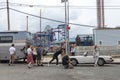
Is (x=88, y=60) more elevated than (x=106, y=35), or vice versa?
(x=106, y=35)

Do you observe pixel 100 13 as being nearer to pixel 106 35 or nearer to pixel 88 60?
pixel 106 35

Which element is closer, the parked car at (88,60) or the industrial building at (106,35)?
the parked car at (88,60)

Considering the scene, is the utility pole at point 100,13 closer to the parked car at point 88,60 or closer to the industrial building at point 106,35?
the industrial building at point 106,35

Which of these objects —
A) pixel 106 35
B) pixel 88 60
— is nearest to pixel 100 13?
pixel 106 35

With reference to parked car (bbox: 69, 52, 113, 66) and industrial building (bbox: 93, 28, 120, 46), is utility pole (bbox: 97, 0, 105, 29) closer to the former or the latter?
industrial building (bbox: 93, 28, 120, 46)

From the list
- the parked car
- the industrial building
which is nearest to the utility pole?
the industrial building

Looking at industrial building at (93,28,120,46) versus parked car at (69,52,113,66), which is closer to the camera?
parked car at (69,52,113,66)

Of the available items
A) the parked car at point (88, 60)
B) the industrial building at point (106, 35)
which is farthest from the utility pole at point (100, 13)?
the parked car at point (88, 60)

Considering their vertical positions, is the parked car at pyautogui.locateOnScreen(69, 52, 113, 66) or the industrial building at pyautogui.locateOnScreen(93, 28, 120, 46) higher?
the industrial building at pyautogui.locateOnScreen(93, 28, 120, 46)

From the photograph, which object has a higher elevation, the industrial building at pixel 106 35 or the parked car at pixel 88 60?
the industrial building at pixel 106 35

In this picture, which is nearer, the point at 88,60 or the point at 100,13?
the point at 88,60

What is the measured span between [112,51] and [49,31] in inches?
1311

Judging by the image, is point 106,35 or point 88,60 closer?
point 88,60

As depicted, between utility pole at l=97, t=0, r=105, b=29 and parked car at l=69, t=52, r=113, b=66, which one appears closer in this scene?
parked car at l=69, t=52, r=113, b=66
